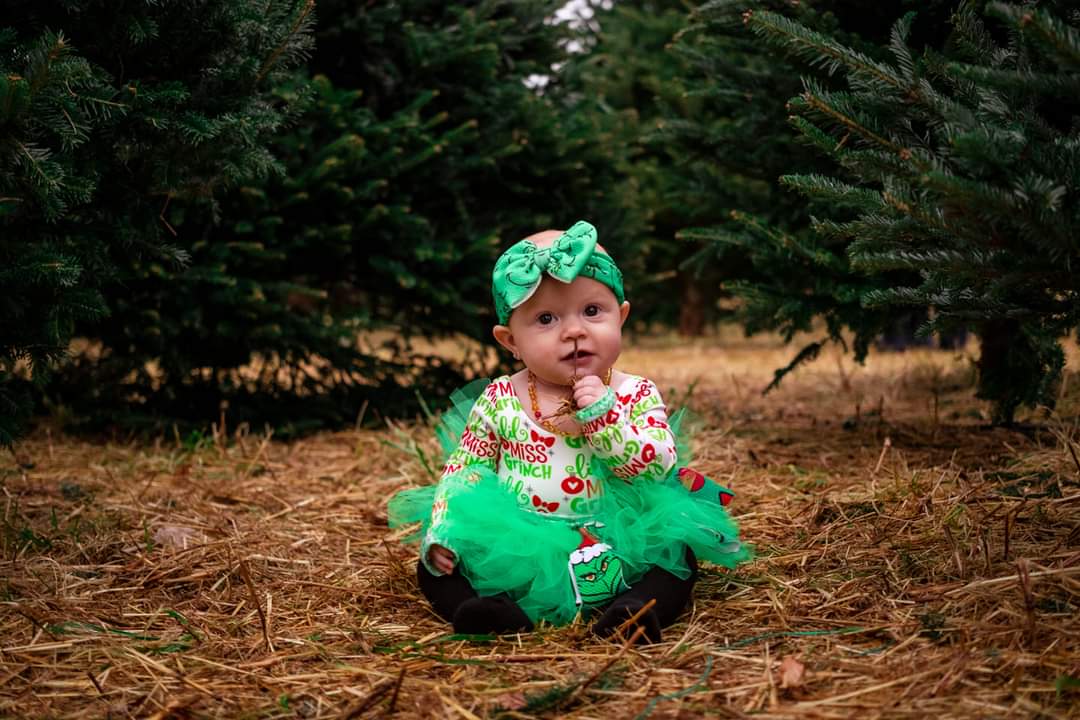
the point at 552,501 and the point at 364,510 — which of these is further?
the point at 364,510

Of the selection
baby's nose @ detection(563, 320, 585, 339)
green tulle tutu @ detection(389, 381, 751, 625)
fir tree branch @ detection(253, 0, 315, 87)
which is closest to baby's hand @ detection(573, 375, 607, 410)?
baby's nose @ detection(563, 320, 585, 339)

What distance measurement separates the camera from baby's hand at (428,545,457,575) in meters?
2.28

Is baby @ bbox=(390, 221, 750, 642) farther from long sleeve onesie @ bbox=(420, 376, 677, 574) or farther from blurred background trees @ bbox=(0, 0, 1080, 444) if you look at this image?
blurred background trees @ bbox=(0, 0, 1080, 444)

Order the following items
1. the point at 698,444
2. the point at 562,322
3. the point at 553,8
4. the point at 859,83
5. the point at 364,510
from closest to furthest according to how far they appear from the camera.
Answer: the point at 859,83 < the point at 562,322 < the point at 364,510 < the point at 698,444 < the point at 553,8

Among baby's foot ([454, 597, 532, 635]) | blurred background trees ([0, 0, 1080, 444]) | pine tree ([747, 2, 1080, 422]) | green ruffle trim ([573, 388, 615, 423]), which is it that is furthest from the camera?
green ruffle trim ([573, 388, 615, 423])

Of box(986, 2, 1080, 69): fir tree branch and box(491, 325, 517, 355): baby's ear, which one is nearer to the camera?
box(986, 2, 1080, 69): fir tree branch

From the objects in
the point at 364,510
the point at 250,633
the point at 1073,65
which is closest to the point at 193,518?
the point at 364,510

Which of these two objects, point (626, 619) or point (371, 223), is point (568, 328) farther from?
point (371, 223)

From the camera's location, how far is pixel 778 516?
2.93m

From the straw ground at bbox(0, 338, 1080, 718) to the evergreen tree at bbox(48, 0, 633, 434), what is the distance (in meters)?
0.61

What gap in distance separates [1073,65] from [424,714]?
1668mm

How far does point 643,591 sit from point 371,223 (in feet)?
8.31

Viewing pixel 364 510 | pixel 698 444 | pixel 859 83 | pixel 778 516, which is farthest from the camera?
pixel 698 444

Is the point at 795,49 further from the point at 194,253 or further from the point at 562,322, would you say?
the point at 194,253
